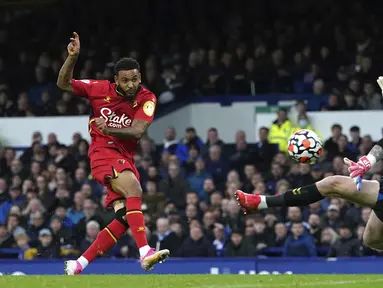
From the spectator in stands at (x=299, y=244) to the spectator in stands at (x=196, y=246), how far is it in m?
1.01

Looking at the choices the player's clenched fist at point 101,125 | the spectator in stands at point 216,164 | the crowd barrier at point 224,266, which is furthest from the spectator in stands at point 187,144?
the player's clenched fist at point 101,125

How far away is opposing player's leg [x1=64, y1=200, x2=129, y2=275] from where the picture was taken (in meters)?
11.5

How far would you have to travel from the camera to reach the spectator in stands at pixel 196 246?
1598 centimetres

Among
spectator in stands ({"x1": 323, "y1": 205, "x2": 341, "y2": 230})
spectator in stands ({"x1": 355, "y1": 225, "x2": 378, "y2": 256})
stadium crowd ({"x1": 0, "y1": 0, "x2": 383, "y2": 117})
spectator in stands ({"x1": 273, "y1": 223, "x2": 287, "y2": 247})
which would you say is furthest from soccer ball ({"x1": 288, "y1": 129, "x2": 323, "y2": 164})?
stadium crowd ({"x1": 0, "y1": 0, "x2": 383, "y2": 117})

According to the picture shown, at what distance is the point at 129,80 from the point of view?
11.5 meters

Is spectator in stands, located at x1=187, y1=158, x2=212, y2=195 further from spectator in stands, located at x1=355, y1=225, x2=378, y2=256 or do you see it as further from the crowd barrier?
spectator in stands, located at x1=355, y1=225, x2=378, y2=256

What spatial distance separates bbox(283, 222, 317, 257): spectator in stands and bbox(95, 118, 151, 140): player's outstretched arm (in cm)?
502

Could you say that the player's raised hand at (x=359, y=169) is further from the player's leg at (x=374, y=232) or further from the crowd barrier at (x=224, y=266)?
the crowd barrier at (x=224, y=266)

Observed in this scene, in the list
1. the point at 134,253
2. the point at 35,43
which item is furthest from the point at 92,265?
the point at 35,43

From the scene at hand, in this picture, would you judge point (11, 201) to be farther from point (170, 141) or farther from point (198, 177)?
point (198, 177)

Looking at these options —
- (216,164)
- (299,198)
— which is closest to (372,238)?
(299,198)

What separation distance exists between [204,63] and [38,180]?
182 inches

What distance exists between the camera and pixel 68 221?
57.4ft

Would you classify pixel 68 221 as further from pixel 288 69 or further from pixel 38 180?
pixel 288 69
